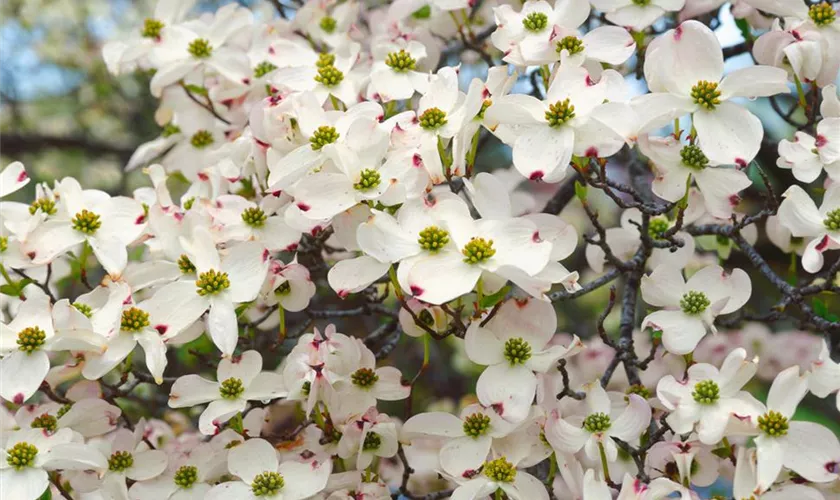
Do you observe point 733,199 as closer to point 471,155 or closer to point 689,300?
point 689,300

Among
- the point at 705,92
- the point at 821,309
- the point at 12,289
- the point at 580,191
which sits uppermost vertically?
the point at 705,92

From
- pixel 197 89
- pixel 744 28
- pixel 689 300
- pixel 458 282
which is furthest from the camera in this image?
pixel 197 89

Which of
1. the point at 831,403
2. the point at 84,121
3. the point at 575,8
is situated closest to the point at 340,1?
the point at 575,8

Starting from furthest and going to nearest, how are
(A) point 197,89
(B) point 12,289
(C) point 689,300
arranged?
1. (A) point 197,89
2. (B) point 12,289
3. (C) point 689,300

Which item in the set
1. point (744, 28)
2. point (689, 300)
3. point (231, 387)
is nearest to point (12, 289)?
point (231, 387)

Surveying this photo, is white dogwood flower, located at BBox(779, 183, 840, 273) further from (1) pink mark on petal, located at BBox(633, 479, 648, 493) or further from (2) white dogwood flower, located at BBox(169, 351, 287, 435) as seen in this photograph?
(2) white dogwood flower, located at BBox(169, 351, 287, 435)

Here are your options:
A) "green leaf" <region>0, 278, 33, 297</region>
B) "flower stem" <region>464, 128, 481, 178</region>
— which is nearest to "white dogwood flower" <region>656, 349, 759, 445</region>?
"flower stem" <region>464, 128, 481, 178</region>

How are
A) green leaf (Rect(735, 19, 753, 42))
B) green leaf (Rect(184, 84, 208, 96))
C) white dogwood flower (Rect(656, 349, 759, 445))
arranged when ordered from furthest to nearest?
green leaf (Rect(184, 84, 208, 96)) < green leaf (Rect(735, 19, 753, 42)) < white dogwood flower (Rect(656, 349, 759, 445))

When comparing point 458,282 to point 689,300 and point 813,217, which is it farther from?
point 813,217

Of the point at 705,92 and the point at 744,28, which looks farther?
the point at 744,28

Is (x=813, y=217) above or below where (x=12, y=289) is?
above

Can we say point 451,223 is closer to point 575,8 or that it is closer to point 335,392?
point 335,392
